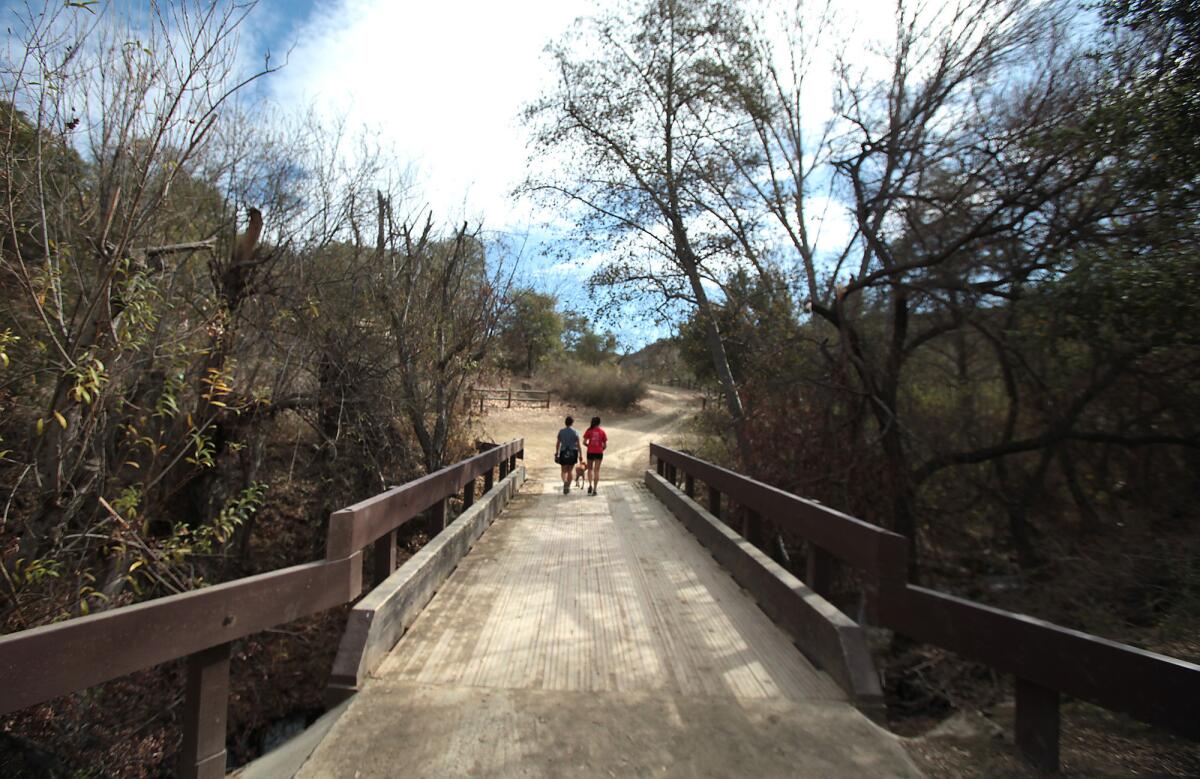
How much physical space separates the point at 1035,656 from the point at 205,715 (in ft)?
11.0

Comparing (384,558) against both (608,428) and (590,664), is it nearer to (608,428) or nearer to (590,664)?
(590,664)

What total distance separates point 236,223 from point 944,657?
31.8 ft

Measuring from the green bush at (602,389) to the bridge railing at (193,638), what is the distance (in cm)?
4321

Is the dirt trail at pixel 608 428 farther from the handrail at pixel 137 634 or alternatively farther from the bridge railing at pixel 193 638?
the handrail at pixel 137 634

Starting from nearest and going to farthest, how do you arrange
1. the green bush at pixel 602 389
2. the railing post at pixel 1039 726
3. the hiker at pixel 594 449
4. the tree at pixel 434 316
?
the railing post at pixel 1039 726, the tree at pixel 434 316, the hiker at pixel 594 449, the green bush at pixel 602 389

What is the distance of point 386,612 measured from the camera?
3773 mm

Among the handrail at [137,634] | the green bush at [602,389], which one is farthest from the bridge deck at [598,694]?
the green bush at [602,389]

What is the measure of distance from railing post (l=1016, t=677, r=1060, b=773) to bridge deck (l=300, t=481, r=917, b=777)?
0.51m

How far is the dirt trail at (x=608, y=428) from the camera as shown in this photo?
20.9 m

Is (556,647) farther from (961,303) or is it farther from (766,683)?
(961,303)

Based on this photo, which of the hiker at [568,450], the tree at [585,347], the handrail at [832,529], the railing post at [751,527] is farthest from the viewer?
the tree at [585,347]

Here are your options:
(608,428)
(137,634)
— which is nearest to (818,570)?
(137,634)

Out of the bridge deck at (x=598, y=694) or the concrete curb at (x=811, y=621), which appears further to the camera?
the concrete curb at (x=811, y=621)

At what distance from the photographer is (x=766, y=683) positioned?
11.5 feet
